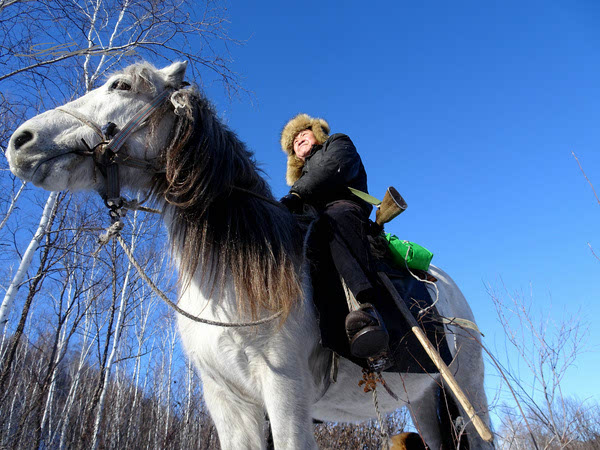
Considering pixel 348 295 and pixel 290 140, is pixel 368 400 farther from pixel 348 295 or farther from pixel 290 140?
pixel 290 140

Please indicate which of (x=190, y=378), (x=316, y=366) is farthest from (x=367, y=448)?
(x=190, y=378)

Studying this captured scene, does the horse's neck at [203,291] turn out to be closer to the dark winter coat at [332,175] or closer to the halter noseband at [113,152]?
the halter noseband at [113,152]

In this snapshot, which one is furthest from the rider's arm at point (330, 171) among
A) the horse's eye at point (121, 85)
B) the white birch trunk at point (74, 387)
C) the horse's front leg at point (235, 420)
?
the white birch trunk at point (74, 387)

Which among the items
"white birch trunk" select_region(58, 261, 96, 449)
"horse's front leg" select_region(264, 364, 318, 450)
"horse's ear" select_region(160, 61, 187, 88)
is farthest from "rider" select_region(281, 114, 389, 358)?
"white birch trunk" select_region(58, 261, 96, 449)

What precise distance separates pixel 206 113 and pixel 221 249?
97 cm

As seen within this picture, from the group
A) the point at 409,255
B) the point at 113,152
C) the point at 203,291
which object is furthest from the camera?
the point at 409,255

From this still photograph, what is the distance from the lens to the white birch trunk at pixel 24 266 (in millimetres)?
5747

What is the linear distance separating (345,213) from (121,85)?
180cm

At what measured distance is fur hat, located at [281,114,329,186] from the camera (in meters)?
4.22

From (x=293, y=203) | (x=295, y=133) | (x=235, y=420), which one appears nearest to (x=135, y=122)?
(x=293, y=203)

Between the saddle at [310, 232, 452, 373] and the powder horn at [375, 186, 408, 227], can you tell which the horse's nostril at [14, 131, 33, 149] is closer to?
the saddle at [310, 232, 452, 373]

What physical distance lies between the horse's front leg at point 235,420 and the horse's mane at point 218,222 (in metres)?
0.83

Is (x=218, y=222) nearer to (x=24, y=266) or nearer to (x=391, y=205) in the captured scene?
(x=391, y=205)

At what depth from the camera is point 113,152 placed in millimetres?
2436
